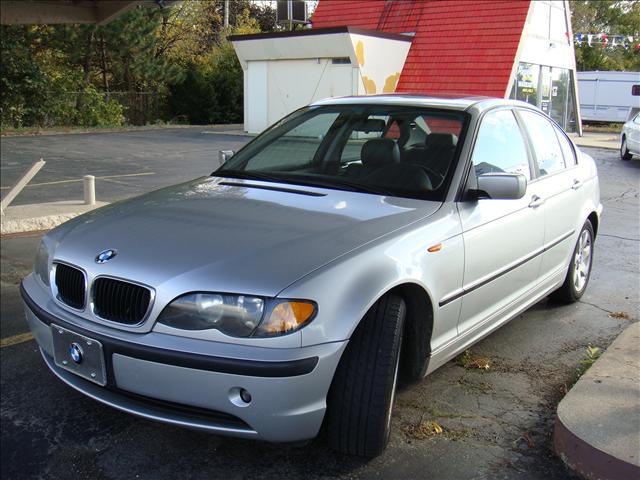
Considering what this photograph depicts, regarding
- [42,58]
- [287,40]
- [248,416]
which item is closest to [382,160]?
[248,416]

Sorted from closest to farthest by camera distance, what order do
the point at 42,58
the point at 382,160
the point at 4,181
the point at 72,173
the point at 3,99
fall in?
the point at 382,160 < the point at 4,181 < the point at 72,173 < the point at 3,99 < the point at 42,58

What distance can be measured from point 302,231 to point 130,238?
0.80 metres

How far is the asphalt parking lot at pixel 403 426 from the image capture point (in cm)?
290

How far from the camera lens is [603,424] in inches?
120

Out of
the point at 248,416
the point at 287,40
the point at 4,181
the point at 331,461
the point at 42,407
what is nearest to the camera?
the point at 248,416

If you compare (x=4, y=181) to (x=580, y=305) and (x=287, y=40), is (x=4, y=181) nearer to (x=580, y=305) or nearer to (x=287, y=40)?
(x=580, y=305)

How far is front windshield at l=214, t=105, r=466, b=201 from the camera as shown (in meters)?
3.71

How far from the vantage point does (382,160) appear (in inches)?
154

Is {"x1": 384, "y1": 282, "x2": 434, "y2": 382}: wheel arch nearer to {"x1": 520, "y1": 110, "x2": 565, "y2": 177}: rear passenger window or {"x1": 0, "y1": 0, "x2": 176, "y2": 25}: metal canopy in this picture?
{"x1": 520, "y1": 110, "x2": 565, "y2": 177}: rear passenger window

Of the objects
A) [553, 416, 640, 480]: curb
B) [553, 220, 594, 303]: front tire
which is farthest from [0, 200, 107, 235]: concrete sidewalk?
[553, 416, 640, 480]: curb

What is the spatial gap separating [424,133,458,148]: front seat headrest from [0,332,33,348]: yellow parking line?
115 inches

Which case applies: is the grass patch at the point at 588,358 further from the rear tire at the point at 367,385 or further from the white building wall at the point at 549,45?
the white building wall at the point at 549,45

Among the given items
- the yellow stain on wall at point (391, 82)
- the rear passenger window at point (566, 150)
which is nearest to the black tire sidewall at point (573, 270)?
the rear passenger window at point (566, 150)

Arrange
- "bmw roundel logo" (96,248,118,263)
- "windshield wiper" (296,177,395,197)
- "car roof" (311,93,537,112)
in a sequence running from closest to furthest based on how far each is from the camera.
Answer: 1. "bmw roundel logo" (96,248,118,263)
2. "windshield wiper" (296,177,395,197)
3. "car roof" (311,93,537,112)
